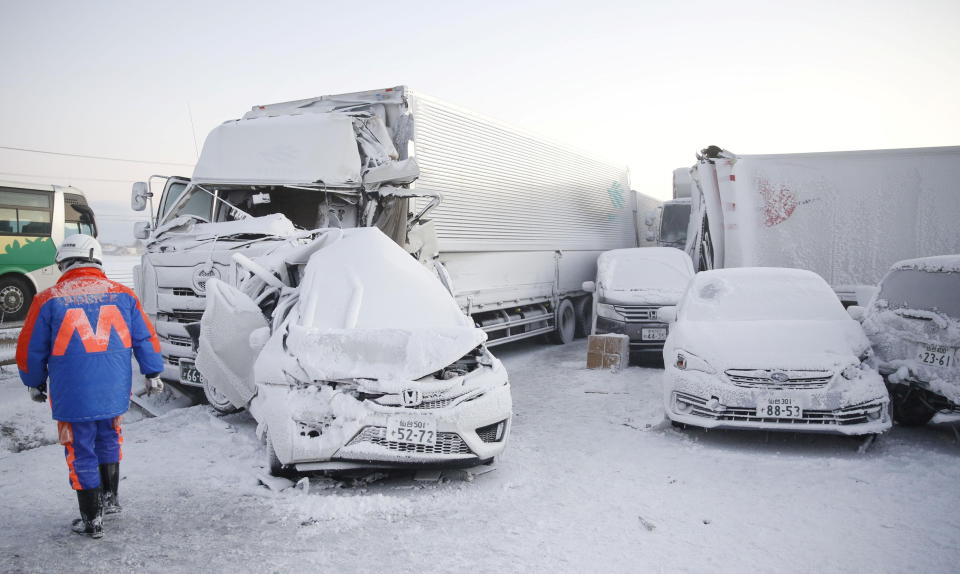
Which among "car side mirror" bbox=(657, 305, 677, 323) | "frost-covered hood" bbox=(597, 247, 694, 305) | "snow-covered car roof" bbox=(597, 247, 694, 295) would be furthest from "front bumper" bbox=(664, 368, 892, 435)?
"snow-covered car roof" bbox=(597, 247, 694, 295)

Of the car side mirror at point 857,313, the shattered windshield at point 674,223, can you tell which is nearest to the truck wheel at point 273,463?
the car side mirror at point 857,313

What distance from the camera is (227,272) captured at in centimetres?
677

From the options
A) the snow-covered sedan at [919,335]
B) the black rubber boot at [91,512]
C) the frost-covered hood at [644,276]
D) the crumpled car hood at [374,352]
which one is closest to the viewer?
the black rubber boot at [91,512]

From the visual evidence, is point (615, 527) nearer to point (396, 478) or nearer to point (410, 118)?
point (396, 478)

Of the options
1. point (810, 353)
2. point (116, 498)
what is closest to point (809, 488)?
point (810, 353)

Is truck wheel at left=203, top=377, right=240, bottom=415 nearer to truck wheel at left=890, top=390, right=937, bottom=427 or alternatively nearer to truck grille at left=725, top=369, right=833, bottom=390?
truck grille at left=725, top=369, right=833, bottom=390

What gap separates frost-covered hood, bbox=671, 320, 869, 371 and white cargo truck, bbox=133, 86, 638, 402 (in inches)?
97.4

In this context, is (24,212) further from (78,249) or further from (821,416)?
(821,416)

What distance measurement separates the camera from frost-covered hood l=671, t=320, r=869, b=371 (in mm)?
5539

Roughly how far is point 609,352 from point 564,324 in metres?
3.38

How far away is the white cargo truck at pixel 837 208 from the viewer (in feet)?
31.7

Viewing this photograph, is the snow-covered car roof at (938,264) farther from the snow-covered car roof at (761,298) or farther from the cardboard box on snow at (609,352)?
the cardboard box on snow at (609,352)

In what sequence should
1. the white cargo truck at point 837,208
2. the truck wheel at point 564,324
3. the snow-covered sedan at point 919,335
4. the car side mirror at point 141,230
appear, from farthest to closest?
the truck wheel at point 564,324, the white cargo truck at point 837,208, the car side mirror at point 141,230, the snow-covered sedan at point 919,335

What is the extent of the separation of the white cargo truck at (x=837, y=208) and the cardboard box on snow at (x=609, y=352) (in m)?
2.23
